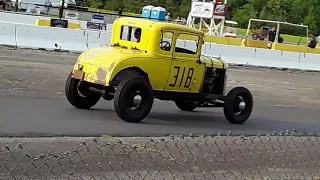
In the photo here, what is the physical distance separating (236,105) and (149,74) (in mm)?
2021

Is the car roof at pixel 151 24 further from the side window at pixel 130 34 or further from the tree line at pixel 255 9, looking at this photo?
the tree line at pixel 255 9

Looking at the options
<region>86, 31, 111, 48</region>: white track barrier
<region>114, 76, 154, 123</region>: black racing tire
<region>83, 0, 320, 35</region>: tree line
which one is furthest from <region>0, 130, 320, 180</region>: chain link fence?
<region>83, 0, 320, 35</region>: tree line

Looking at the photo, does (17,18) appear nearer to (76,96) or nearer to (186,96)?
(76,96)

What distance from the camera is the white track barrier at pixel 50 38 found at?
76.0 feet

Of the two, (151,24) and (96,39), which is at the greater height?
(151,24)

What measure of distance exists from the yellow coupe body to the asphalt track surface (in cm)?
75

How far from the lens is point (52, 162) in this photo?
24.8ft

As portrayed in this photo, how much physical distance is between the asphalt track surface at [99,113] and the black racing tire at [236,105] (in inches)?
5.9

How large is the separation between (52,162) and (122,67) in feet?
11.9

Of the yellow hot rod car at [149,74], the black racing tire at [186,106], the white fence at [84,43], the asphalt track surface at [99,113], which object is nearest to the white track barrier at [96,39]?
the white fence at [84,43]

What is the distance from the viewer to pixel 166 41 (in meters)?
11.7

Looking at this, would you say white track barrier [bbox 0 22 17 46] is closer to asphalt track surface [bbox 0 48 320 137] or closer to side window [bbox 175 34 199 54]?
asphalt track surface [bbox 0 48 320 137]

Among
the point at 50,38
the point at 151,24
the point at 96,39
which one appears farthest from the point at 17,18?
the point at 151,24

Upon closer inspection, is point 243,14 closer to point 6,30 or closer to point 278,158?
point 6,30
